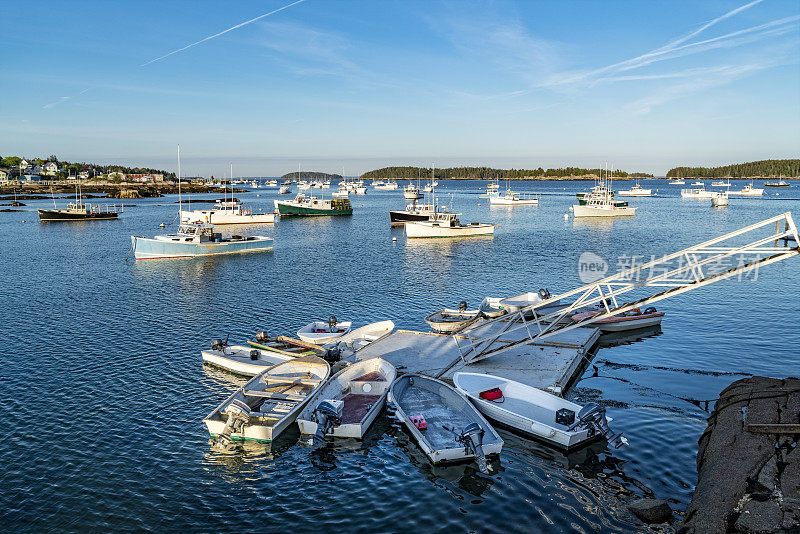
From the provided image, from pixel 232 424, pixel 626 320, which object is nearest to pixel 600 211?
pixel 626 320

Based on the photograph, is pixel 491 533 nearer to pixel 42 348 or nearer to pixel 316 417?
pixel 316 417

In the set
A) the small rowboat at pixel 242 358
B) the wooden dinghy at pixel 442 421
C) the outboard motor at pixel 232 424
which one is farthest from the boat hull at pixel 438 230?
the outboard motor at pixel 232 424

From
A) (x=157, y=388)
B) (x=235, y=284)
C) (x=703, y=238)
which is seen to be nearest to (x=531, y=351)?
(x=157, y=388)

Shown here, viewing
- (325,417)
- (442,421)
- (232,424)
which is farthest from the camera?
(442,421)

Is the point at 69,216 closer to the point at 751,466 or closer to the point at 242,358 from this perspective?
the point at 242,358

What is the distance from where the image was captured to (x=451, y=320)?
1228 inches

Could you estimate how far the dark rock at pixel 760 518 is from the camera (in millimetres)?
12180

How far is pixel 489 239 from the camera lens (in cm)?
7975

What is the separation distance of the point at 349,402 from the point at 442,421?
4262 mm

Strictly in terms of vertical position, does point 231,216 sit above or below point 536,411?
above

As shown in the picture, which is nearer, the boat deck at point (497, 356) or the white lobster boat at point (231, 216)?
the boat deck at point (497, 356)

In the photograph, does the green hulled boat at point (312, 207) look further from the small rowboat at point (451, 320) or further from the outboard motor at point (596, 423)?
the outboard motor at point (596, 423)

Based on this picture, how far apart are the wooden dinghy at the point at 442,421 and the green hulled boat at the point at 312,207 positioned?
339 feet

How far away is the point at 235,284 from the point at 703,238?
70.8 m
